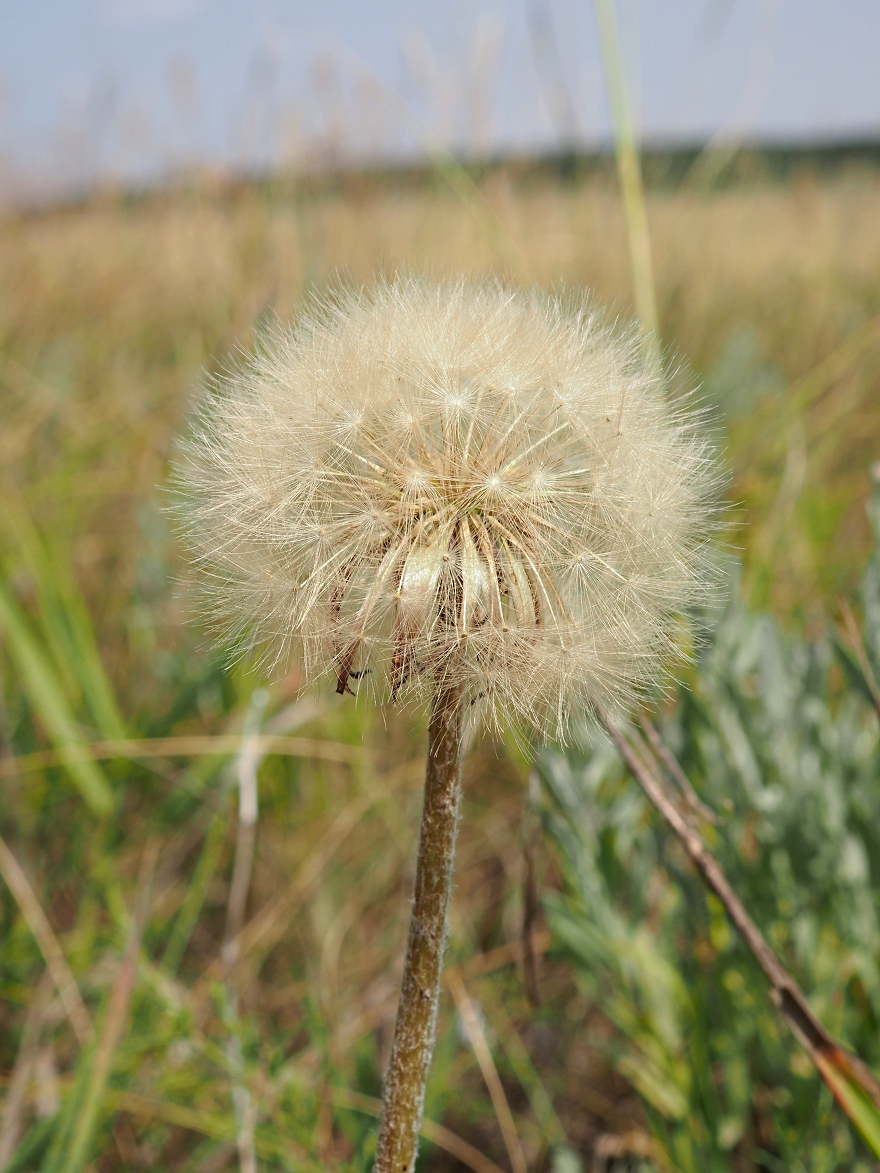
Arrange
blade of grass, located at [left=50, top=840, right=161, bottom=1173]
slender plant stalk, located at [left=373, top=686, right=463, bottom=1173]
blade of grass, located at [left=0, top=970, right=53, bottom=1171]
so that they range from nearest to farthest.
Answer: slender plant stalk, located at [left=373, top=686, right=463, bottom=1173] → blade of grass, located at [left=50, top=840, right=161, bottom=1173] → blade of grass, located at [left=0, top=970, right=53, bottom=1171]

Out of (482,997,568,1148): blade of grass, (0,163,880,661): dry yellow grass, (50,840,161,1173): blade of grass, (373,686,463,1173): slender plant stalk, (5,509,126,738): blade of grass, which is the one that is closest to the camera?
(373,686,463,1173): slender plant stalk

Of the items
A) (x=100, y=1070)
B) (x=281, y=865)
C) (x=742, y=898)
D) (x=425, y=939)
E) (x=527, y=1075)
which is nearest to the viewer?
(x=425, y=939)

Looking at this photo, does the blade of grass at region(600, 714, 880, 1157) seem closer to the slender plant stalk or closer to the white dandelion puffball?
the white dandelion puffball

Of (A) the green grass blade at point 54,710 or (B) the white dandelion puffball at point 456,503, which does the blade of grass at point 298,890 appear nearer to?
(A) the green grass blade at point 54,710

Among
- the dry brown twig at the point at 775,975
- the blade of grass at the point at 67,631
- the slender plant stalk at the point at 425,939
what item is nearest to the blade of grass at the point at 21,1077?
the blade of grass at the point at 67,631

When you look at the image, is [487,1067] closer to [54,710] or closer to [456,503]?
[456,503]

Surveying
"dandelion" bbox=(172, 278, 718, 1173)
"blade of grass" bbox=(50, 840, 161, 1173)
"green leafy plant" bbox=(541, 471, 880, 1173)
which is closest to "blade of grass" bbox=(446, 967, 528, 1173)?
"green leafy plant" bbox=(541, 471, 880, 1173)

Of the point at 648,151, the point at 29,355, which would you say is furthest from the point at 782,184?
the point at 29,355

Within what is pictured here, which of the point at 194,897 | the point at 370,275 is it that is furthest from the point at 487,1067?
the point at 370,275
